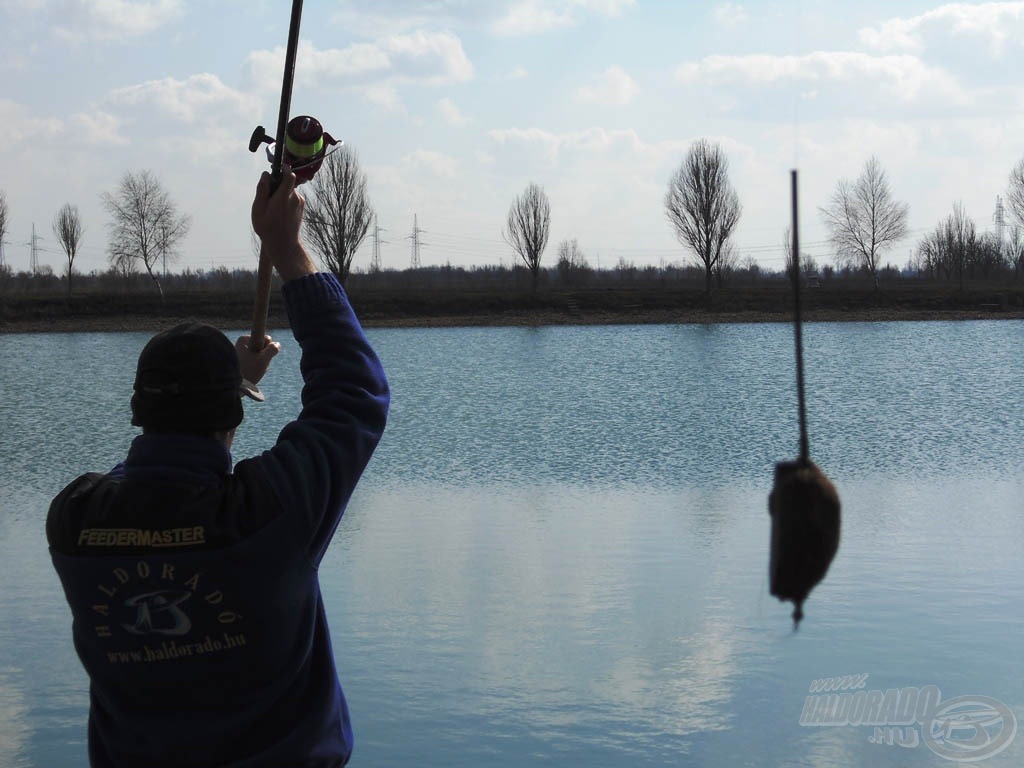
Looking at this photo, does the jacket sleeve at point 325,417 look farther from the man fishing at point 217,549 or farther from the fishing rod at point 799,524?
the fishing rod at point 799,524

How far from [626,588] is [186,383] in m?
5.28

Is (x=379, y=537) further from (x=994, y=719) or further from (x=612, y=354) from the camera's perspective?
(x=612, y=354)

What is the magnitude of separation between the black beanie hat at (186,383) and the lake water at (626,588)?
9.84 feet

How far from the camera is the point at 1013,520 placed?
8383mm

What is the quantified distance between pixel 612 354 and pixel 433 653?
73.9 feet

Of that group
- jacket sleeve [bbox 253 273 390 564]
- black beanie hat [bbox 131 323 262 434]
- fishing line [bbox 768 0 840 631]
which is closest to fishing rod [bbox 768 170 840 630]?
fishing line [bbox 768 0 840 631]

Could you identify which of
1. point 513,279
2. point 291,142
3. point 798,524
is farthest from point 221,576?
point 513,279

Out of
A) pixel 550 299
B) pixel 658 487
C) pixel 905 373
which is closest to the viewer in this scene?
pixel 658 487

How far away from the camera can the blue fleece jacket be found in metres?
1.52

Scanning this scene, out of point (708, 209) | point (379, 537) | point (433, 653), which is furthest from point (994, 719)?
point (708, 209)

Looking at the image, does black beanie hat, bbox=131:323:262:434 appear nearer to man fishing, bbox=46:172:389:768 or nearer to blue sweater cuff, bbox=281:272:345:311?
man fishing, bbox=46:172:389:768

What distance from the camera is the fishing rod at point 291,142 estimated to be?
1.58 m

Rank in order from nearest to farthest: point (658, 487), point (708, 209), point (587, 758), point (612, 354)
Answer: point (587, 758)
point (658, 487)
point (612, 354)
point (708, 209)

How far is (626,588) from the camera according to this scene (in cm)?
661
